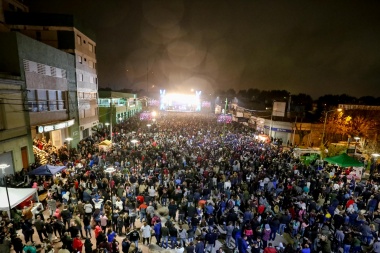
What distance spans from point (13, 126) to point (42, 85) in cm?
515

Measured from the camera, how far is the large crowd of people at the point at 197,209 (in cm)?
929

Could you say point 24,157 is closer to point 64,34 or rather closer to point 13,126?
point 13,126

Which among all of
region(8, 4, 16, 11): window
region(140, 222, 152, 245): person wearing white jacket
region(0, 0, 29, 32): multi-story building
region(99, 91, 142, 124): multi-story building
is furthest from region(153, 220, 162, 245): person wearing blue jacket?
region(8, 4, 16, 11): window

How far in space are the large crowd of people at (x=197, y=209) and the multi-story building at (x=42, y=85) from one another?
4111 millimetres

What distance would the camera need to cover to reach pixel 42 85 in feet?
63.9

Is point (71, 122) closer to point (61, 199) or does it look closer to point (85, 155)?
point (85, 155)

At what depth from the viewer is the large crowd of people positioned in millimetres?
9289

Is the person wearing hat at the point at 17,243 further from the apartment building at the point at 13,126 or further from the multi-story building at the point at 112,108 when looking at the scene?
the multi-story building at the point at 112,108

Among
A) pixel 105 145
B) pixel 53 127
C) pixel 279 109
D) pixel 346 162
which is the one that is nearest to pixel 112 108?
pixel 105 145

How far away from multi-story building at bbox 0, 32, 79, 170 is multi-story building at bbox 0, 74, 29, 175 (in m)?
0.13

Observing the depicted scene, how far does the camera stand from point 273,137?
36625mm

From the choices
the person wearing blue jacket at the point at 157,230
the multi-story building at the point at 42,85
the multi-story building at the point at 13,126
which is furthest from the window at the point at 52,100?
the person wearing blue jacket at the point at 157,230

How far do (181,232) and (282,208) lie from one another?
263 inches

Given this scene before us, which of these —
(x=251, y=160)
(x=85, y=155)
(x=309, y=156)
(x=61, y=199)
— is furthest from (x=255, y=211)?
(x=85, y=155)
